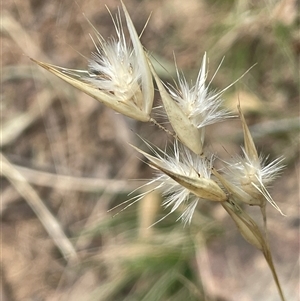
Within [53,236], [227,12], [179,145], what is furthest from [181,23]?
[179,145]

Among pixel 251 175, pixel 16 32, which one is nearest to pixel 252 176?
pixel 251 175

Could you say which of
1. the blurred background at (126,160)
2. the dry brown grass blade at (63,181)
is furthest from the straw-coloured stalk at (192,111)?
the dry brown grass blade at (63,181)

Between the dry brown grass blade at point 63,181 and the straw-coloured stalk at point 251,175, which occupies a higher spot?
the straw-coloured stalk at point 251,175

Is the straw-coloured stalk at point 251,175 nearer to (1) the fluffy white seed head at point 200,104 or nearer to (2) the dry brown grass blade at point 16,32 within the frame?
(1) the fluffy white seed head at point 200,104

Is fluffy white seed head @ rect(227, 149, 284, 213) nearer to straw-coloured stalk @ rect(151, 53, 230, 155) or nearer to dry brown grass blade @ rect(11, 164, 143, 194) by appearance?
straw-coloured stalk @ rect(151, 53, 230, 155)

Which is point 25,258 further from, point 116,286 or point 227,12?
point 227,12

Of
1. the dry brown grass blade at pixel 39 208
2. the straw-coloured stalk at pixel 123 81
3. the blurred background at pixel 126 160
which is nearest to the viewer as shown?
the straw-coloured stalk at pixel 123 81

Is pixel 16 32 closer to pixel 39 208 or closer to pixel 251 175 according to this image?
pixel 39 208

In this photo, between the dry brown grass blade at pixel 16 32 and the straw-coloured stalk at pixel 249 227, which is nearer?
the straw-coloured stalk at pixel 249 227
